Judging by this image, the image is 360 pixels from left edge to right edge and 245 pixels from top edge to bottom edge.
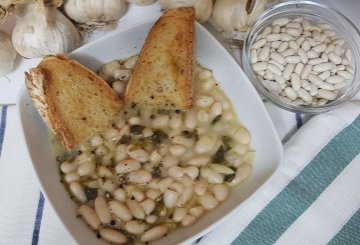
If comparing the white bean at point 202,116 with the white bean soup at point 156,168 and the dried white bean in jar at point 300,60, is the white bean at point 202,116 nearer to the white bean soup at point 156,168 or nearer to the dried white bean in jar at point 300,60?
the white bean soup at point 156,168

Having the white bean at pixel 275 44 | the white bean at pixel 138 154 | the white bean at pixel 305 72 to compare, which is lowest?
Result: the white bean at pixel 138 154

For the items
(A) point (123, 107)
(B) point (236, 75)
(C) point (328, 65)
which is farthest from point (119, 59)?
(C) point (328, 65)

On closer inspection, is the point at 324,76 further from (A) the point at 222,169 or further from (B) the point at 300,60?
(A) the point at 222,169

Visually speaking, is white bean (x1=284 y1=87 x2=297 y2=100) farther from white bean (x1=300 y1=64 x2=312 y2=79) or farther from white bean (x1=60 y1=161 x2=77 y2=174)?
white bean (x1=60 y1=161 x2=77 y2=174)

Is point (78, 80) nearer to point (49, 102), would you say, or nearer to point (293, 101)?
point (49, 102)

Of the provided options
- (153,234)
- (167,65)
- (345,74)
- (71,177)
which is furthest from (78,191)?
(345,74)

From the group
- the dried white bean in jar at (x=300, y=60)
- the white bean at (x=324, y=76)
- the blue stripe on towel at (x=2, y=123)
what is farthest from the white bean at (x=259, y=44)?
the blue stripe on towel at (x=2, y=123)
